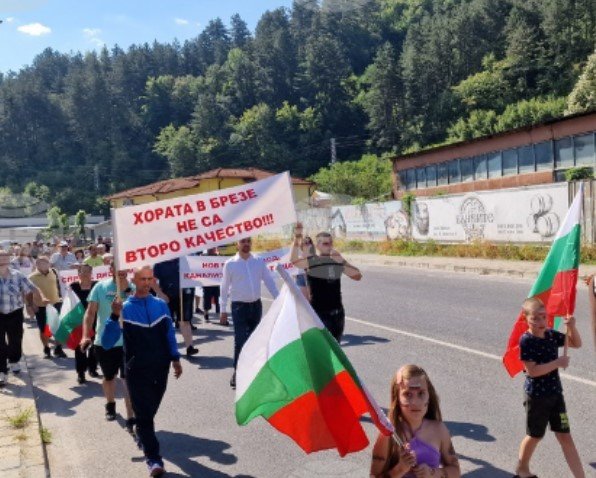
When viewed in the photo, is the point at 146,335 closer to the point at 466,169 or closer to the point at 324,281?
the point at 324,281

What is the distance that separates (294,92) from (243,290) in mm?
126277

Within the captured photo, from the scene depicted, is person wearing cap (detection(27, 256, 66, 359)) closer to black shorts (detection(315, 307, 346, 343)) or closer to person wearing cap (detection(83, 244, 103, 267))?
person wearing cap (detection(83, 244, 103, 267))

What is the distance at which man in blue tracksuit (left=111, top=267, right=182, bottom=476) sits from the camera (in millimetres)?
5453

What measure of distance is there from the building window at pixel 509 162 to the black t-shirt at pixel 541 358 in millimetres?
30943

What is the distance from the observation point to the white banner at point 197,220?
600 cm

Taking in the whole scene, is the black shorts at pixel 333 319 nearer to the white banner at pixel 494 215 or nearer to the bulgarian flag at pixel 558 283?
the bulgarian flag at pixel 558 283

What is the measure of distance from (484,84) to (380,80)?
1981 centimetres

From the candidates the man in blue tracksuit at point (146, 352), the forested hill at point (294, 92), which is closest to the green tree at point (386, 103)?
the forested hill at point (294, 92)

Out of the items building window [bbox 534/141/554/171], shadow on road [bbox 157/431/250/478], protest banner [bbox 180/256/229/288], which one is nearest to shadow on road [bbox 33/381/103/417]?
shadow on road [bbox 157/431/250/478]

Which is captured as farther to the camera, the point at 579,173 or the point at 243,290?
the point at 579,173

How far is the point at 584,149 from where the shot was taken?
28906 millimetres

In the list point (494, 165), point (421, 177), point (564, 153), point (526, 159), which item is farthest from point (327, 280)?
point (421, 177)

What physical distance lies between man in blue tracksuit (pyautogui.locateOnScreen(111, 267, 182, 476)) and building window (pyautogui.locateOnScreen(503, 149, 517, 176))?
31.0 m

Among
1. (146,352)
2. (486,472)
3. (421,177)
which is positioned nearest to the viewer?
(486,472)
